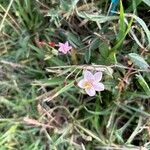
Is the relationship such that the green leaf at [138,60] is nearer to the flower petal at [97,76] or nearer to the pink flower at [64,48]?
the flower petal at [97,76]

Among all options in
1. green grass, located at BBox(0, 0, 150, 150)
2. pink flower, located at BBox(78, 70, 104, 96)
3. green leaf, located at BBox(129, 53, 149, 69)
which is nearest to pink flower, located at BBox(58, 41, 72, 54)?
green grass, located at BBox(0, 0, 150, 150)

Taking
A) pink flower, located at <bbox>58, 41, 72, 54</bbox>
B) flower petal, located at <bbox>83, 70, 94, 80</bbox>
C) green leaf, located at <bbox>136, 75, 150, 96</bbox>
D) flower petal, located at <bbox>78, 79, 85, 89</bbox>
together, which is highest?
pink flower, located at <bbox>58, 41, 72, 54</bbox>

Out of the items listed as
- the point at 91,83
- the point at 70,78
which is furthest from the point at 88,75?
the point at 70,78

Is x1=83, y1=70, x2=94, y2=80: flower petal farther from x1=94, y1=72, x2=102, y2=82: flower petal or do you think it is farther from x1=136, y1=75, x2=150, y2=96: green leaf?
x1=136, y1=75, x2=150, y2=96: green leaf

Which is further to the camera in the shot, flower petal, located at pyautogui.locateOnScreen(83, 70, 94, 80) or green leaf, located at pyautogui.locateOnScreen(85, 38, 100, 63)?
green leaf, located at pyautogui.locateOnScreen(85, 38, 100, 63)

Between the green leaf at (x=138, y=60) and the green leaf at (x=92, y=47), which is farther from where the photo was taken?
the green leaf at (x=92, y=47)

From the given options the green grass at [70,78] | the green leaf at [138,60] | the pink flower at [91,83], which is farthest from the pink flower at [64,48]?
the green leaf at [138,60]
